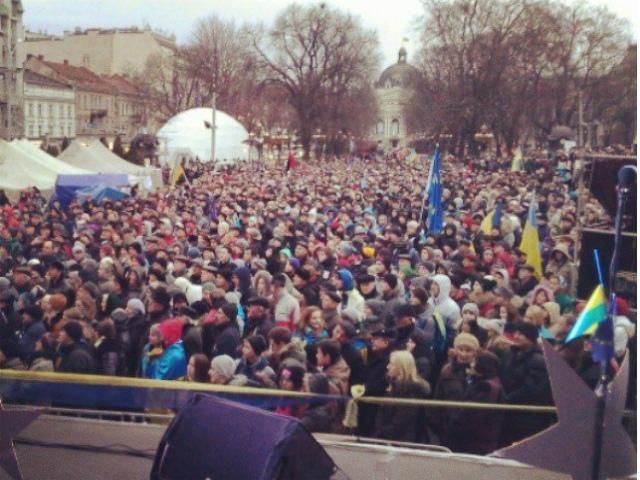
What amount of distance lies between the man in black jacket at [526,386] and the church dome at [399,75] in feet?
9.69

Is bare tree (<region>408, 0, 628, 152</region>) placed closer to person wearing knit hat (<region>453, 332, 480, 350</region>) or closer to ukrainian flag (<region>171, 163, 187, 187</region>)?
person wearing knit hat (<region>453, 332, 480, 350</region>)

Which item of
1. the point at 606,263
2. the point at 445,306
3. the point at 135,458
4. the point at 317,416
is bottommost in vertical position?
the point at 135,458

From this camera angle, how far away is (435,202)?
9.85m

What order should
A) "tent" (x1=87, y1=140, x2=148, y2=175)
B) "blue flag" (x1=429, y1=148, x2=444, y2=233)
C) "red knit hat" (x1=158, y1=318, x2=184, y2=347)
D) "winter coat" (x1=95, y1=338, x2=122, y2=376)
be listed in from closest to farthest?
"red knit hat" (x1=158, y1=318, x2=184, y2=347) → "winter coat" (x1=95, y1=338, x2=122, y2=376) → "blue flag" (x1=429, y1=148, x2=444, y2=233) → "tent" (x1=87, y1=140, x2=148, y2=175)

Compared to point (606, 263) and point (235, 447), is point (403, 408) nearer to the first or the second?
point (235, 447)

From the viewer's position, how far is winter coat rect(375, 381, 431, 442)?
4621 millimetres

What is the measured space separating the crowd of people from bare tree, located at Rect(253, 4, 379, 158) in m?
1.53

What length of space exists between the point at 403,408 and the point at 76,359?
2165mm

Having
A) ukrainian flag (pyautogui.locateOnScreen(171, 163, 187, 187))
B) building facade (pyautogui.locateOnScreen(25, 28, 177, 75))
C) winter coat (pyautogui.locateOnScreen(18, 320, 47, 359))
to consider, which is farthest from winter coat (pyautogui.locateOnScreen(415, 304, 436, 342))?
ukrainian flag (pyautogui.locateOnScreen(171, 163, 187, 187))

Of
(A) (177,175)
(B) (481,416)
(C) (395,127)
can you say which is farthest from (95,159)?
(B) (481,416)

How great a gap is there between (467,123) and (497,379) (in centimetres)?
382

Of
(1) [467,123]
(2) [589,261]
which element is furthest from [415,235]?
(2) [589,261]

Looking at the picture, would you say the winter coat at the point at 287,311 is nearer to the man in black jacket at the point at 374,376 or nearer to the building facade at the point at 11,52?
the man in black jacket at the point at 374,376

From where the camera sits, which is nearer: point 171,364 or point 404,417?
point 404,417
